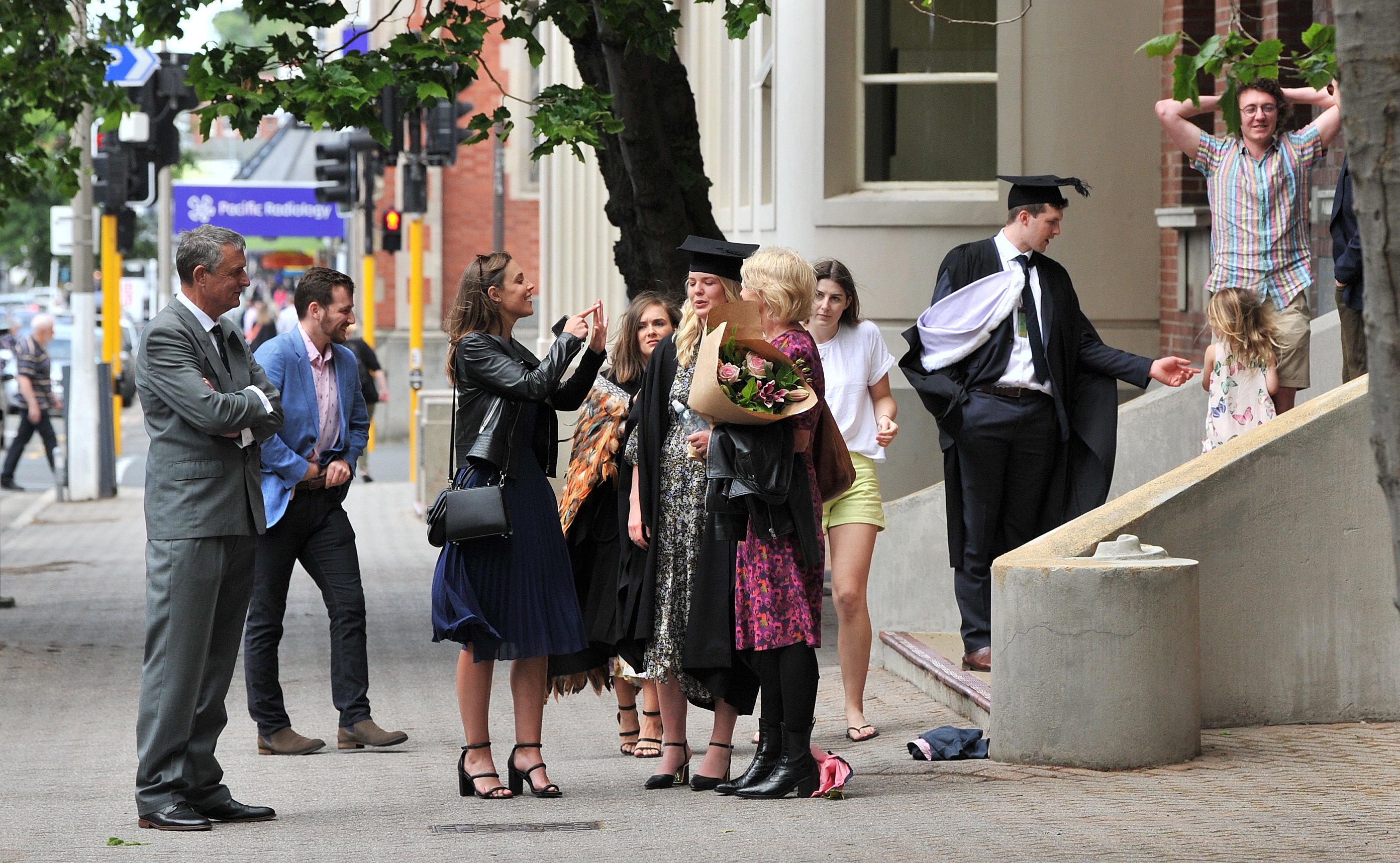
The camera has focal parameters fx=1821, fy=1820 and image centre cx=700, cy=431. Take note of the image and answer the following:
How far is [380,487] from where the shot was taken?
22984 mm

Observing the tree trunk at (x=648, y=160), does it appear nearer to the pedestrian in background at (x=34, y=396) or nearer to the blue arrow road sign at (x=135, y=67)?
the blue arrow road sign at (x=135, y=67)

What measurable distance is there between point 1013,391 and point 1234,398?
48.4 inches

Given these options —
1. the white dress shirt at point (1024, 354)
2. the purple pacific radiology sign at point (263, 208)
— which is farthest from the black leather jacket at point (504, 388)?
the purple pacific radiology sign at point (263, 208)

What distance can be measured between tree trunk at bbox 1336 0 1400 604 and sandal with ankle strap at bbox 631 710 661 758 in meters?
4.71

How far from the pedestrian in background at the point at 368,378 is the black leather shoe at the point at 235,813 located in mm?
8546

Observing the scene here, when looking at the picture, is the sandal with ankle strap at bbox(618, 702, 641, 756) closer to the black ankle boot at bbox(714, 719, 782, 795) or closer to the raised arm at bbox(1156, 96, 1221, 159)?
the black ankle boot at bbox(714, 719, 782, 795)

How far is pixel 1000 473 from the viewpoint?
787 centimetres

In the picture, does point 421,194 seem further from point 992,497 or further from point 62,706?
point 992,497

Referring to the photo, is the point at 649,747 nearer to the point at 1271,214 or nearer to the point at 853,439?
the point at 853,439

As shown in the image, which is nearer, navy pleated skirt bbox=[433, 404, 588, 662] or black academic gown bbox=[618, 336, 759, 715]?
black academic gown bbox=[618, 336, 759, 715]

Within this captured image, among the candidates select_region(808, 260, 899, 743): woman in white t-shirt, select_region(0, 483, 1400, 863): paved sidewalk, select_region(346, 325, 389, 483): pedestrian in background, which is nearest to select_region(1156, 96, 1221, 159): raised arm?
select_region(808, 260, 899, 743): woman in white t-shirt

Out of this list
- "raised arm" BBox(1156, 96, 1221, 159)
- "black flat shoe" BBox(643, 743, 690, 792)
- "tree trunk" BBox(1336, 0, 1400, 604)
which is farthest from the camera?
"raised arm" BBox(1156, 96, 1221, 159)

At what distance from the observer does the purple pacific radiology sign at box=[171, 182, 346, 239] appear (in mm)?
34719

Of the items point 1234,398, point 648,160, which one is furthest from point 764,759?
point 648,160
